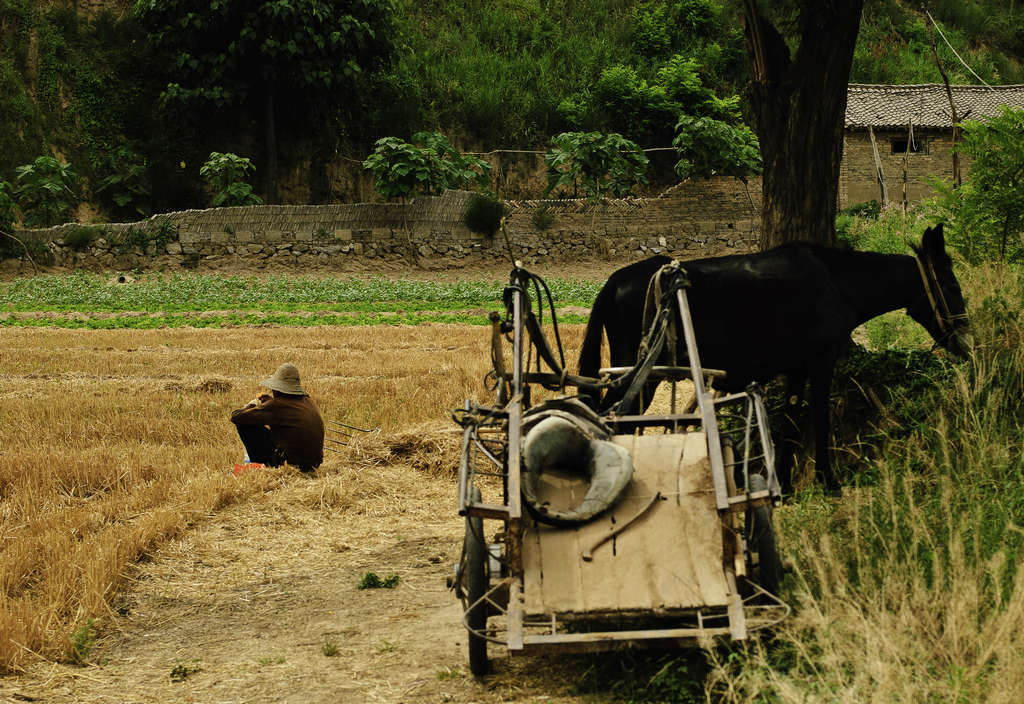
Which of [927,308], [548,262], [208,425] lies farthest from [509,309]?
[548,262]

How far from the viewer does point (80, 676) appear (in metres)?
5.21

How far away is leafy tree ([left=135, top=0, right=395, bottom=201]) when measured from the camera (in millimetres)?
31406

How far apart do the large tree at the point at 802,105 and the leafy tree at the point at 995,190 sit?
218cm

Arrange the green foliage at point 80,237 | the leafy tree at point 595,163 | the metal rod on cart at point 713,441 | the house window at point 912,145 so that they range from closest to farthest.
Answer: the metal rod on cart at point 713,441, the green foliage at point 80,237, the leafy tree at point 595,163, the house window at point 912,145

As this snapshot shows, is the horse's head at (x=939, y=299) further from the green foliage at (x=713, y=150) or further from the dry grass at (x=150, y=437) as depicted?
the green foliage at (x=713, y=150)

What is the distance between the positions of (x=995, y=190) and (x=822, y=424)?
4.13m

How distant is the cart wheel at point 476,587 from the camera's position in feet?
15.9

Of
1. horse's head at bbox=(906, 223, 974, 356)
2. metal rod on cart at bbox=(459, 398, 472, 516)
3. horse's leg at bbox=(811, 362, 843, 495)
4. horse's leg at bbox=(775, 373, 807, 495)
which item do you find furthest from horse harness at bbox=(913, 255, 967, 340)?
metal rod on cart at bbox=(459, 398, 472, 516)

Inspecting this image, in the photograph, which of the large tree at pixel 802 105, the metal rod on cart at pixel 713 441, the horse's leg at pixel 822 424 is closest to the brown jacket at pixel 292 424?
the horse's leg at pixel 822 424

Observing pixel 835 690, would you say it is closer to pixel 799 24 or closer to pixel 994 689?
pixel 994 689

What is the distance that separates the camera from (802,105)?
853cm

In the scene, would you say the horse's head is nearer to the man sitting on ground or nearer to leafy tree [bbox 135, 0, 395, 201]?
the man sitting on ground

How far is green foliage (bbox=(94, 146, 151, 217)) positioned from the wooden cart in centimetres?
3103

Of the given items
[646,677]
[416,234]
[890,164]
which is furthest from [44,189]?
[646,677]
